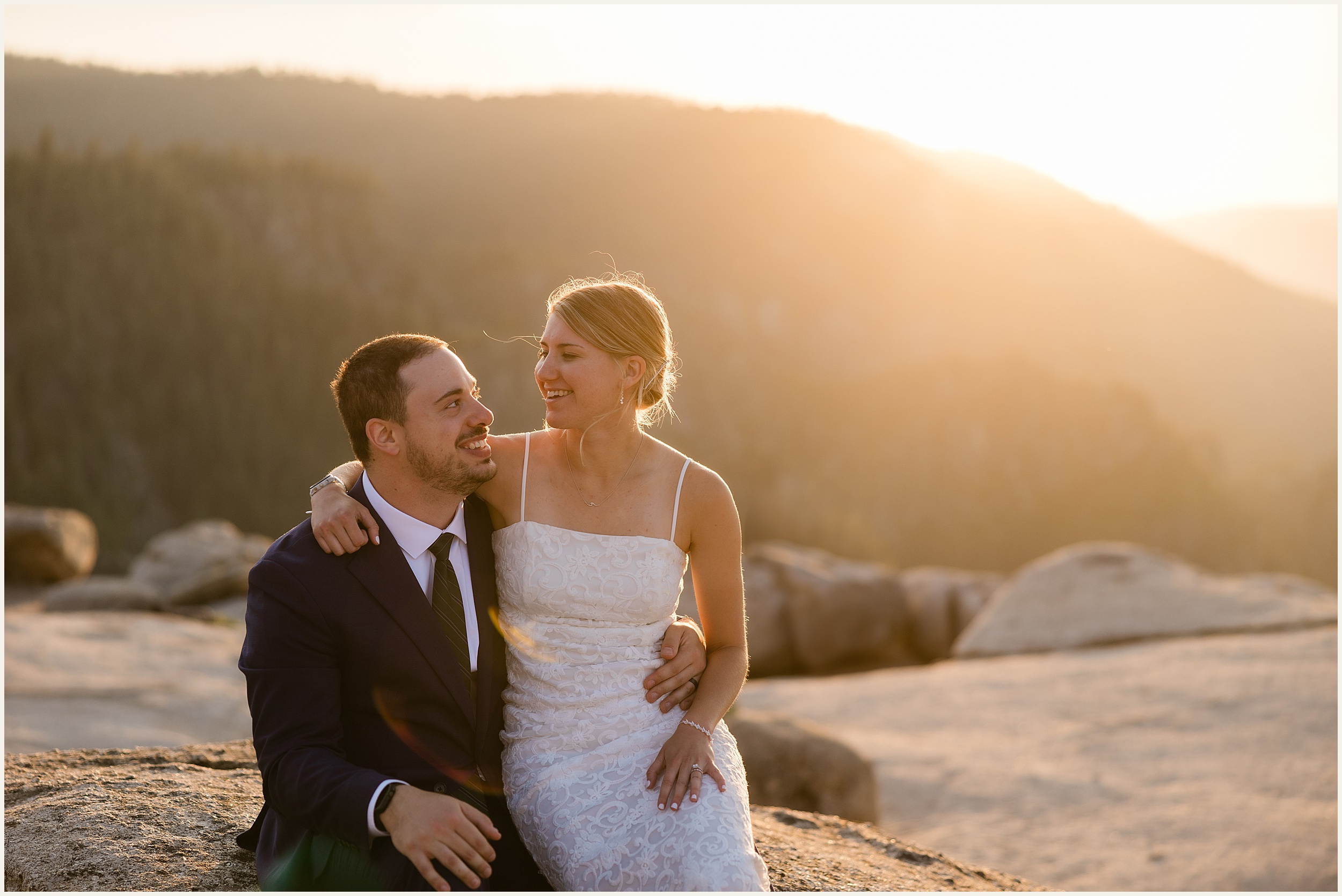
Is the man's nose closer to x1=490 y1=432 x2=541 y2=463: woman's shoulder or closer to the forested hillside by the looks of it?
x1=490 y1=432 x2=541 y2=463: woman's shoulder

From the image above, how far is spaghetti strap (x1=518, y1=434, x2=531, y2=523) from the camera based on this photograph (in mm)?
3143

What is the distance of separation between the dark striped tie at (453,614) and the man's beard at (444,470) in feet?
0.50

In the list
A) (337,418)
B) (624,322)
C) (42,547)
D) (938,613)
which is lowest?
(337,418)

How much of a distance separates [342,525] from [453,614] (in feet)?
1.33

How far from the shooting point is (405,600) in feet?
8.80

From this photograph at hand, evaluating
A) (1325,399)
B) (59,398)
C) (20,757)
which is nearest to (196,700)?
(20,757)

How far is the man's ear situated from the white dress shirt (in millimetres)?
137

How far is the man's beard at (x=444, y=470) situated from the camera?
276cm

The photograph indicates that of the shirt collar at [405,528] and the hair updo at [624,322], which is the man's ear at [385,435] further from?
the hair updo at [624,322]

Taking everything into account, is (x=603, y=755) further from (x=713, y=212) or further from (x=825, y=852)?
(x=713, y=212)

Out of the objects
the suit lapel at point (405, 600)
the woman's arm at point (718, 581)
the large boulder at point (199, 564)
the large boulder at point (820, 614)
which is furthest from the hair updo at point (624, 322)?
the large boulder at point (820, 614)

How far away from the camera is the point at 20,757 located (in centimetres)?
452

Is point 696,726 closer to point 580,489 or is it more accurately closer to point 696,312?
point 580,489

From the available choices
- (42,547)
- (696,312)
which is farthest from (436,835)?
(696,312)
